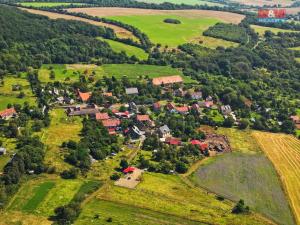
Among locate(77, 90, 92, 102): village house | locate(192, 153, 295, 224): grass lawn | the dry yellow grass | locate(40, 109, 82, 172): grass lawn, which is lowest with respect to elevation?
the dry yellow grass

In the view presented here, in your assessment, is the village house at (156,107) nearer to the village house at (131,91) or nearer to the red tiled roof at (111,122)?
the village house at (131,91)

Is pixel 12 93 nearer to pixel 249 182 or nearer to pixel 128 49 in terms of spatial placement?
pixel 128 49

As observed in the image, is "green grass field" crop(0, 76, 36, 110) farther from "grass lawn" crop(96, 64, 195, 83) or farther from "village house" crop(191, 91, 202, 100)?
"village house" crop(191, 91, 202, 100)

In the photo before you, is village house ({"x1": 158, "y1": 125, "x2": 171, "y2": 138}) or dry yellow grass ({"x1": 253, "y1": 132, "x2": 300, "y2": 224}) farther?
village house ({"x1": 158, "y1": 125, "x2": 171, "y2": 138})

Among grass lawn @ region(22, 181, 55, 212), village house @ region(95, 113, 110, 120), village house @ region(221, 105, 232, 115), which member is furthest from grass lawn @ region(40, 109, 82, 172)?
village house @ region(221, 105, 232, 115)

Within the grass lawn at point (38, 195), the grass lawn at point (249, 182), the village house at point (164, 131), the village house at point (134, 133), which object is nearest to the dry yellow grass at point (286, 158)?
the grass lawn at point (249, 182)

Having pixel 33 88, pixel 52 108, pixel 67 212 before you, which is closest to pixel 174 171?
pixel 67 212
